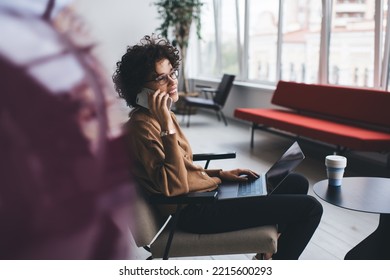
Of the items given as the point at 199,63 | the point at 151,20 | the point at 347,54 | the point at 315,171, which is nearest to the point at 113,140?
the point at 315,171

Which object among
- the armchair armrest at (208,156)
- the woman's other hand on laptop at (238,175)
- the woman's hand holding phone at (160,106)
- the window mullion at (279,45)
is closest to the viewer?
the woman's hand holding phone at (160,106)

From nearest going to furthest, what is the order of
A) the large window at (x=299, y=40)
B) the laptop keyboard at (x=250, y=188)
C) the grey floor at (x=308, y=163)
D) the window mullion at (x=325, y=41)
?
the laptop keyboard at (x=250, y=188), the grey floor at (x=308, y=163), the large window at (x=299, y=40), the window mullion at (x=325, y=41)

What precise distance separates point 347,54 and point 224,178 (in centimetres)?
346

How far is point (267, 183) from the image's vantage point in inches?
59.5

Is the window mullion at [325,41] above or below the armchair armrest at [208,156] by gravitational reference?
above

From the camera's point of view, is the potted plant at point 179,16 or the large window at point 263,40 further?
the potted plant at point 179,16

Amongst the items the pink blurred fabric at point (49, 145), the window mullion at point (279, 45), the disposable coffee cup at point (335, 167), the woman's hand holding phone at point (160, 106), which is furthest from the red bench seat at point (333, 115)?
the pink blurred fabric at point (49, 145)

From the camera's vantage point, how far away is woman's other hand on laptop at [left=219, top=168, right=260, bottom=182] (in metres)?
1.62

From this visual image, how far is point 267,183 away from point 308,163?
8.06ft

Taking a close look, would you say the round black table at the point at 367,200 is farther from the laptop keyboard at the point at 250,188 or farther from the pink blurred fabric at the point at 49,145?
the pink blurred fabric at the point at 49,145

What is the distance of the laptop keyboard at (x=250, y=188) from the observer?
1.44m

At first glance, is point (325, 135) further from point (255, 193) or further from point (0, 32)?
point (0, 32)

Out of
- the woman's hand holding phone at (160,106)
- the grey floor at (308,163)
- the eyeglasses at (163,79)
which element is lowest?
the grey floor at (308,163)

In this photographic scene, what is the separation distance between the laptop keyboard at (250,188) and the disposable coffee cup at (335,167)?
0.33m
